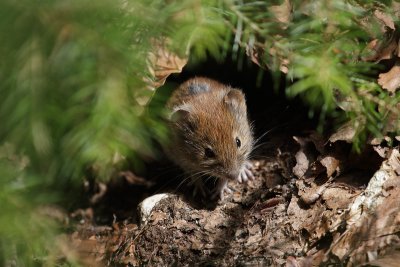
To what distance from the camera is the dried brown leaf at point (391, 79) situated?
3881 mm

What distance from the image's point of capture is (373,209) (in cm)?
376

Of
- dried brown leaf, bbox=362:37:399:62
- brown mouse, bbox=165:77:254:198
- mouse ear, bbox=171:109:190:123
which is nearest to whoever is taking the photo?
dried brown leaf, bbox=362:37:399:62

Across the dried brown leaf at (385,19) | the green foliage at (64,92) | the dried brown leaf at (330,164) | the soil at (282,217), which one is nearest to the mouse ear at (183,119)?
the soil at (282,217)

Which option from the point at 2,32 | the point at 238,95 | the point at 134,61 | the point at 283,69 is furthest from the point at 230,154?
the point at 2,32

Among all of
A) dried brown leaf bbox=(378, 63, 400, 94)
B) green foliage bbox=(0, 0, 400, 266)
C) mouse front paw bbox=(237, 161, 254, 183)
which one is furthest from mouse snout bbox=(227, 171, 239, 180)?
green foliage bbox=(0, 0, 400, 266)

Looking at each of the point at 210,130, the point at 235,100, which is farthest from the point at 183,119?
the point at 235,100

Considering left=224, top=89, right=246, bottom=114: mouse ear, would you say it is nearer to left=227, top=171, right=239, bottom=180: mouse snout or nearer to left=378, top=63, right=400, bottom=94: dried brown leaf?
left=227, top=171, right=239, bottom=180: mouse snout

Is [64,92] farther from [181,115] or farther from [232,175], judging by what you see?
[181,115]

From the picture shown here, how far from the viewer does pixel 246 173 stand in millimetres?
4938

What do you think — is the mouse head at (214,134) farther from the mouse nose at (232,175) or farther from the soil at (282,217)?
the soil at (282,217)

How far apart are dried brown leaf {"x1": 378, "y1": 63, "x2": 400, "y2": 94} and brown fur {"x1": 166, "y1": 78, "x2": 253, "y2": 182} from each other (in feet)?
4.98

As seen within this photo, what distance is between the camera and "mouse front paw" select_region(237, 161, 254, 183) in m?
4.88

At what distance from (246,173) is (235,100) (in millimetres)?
730

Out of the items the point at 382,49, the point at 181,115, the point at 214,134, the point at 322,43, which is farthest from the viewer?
the point at 181,115
